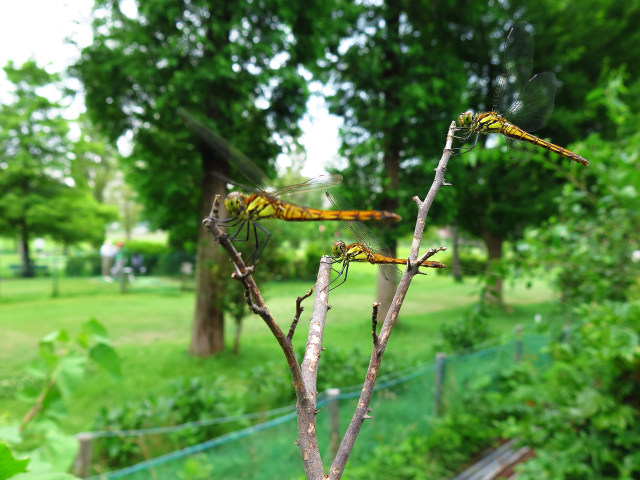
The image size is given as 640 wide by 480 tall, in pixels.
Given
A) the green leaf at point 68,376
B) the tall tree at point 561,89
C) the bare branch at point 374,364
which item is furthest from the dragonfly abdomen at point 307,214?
the tall tree at point 561,89

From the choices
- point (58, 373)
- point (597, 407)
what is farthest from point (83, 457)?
point (597, 407)

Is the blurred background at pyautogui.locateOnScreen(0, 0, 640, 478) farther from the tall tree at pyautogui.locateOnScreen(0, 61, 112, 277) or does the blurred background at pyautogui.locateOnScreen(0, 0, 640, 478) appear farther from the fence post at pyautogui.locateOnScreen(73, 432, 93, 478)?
the tall tree at pyautogui.locateOnScreen(0, 61, 112, 277)

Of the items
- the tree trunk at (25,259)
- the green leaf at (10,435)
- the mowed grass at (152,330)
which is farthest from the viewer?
the tree trunk at (25,259)

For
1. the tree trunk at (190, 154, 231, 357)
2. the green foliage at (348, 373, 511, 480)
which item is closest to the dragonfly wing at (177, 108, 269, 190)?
the green foliage at (348, 373, 511, 480)

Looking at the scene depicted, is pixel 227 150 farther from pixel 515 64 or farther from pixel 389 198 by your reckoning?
pixel 389 198

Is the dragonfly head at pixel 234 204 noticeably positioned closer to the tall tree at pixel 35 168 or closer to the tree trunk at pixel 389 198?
the tree trunk at pixel 389 198
